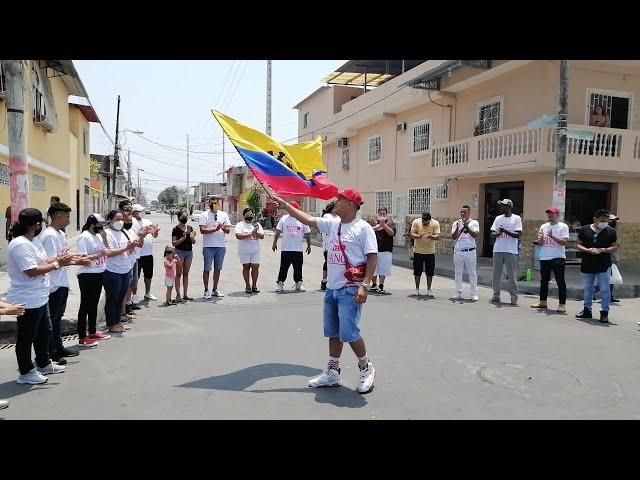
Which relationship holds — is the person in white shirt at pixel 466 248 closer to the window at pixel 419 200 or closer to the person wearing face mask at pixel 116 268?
the person wearing face mask at pixel 116 268

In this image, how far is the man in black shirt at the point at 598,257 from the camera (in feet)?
25.6

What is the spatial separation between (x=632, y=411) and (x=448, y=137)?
1478cm

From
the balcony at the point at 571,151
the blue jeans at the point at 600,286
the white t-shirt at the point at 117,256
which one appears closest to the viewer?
the white t-shirt at the point at 117,256

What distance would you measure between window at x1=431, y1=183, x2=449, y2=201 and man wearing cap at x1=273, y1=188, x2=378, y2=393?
14243 mm

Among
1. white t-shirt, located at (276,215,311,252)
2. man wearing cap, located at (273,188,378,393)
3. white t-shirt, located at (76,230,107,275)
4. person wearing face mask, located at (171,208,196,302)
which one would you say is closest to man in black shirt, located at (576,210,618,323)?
white t-shirt, located at (276,215,311,252)

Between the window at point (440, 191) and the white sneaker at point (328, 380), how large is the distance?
1451cm

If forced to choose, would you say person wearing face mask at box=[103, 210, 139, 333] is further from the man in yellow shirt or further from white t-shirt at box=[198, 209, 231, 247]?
the man in yellow shirt

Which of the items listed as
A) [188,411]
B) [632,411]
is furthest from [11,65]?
[632,411]

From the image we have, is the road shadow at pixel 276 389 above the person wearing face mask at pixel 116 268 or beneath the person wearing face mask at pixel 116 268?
beneath

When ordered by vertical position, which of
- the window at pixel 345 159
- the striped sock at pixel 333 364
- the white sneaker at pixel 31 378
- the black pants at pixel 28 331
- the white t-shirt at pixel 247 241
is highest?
the window at pixel 345 159

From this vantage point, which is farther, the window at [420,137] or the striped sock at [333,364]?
the window at [420,137]

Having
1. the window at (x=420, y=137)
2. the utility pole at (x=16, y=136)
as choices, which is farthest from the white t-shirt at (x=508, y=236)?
the window at (x=420, y=137)

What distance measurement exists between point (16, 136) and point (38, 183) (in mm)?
10557

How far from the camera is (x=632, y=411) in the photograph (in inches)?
162
